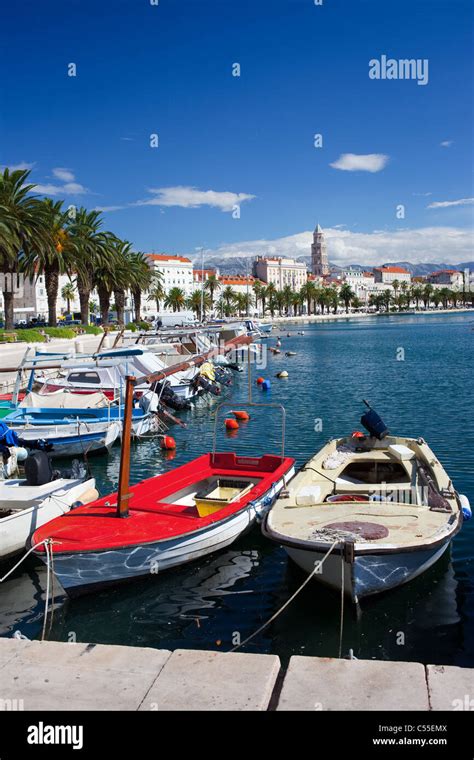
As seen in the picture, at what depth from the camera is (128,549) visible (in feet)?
36.4

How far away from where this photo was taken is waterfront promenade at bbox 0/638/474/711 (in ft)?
19.8

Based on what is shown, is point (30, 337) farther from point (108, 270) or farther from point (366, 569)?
point (366, 569)

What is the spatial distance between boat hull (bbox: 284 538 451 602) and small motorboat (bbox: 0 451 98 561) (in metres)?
5.74

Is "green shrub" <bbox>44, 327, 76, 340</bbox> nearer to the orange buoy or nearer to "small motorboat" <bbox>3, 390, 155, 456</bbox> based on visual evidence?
the orange buoy

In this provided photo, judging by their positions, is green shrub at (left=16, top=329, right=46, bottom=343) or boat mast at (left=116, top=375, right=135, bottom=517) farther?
green shrub at (left=16, top=329, right=46, bottom=343)

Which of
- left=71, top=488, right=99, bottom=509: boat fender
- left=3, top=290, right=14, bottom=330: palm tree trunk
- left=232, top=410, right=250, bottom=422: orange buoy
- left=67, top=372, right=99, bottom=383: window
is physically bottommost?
left=232, top=410, right=250, bottom=422: orange buoy

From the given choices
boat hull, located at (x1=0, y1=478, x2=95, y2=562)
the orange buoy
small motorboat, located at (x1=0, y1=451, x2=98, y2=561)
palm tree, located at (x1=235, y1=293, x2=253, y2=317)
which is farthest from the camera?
palm tree, located at (x1=235, y1=293, x2=253, y2=317)

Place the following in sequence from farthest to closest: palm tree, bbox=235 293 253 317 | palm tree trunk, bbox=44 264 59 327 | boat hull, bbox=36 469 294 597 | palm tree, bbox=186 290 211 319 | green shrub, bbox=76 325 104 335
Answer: palm tree, bbox=235 293 253 317 → palm tree, bbox=186 290 211 319 → green shrub, bbox=76 325 104 335 → palm tree trunk, bbox=44 264 59 327 → boat hull, bbox=36 469 294 597

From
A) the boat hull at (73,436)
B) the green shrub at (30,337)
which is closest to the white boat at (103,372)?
the boat hull at (73,436)

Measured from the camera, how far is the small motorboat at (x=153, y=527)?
11.1 metres

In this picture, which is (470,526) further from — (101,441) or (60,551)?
(101,441)

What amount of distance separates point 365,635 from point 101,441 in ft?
49.0

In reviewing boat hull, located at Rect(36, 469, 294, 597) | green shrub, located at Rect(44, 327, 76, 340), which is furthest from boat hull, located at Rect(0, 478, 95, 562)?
green shrub, located at Rect(44, 327, 76, 340)
